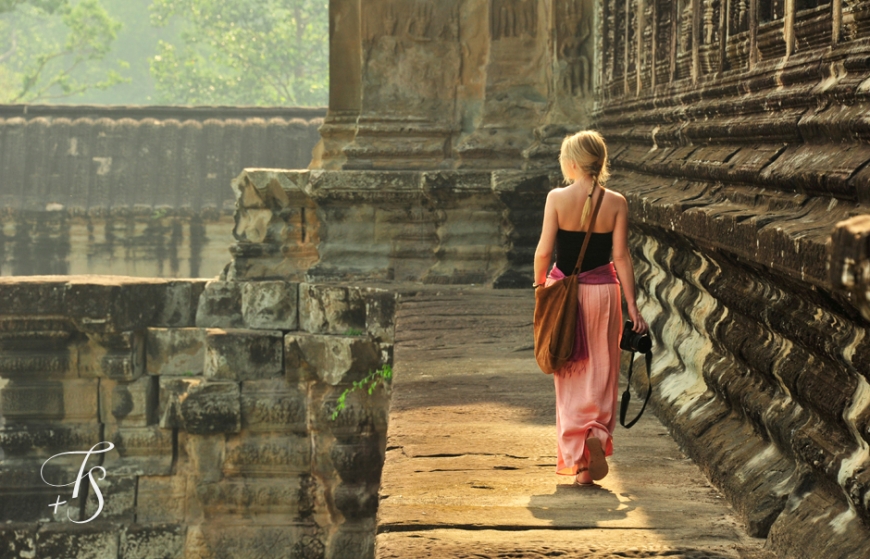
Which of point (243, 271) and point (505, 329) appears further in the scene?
point (243, 271)

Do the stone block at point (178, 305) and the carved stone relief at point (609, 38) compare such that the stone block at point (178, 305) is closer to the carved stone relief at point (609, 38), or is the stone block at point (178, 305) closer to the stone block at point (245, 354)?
the stone block at point (245, 354)

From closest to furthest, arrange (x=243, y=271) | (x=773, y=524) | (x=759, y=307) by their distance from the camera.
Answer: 1. (x=773, y=524)
2. (x=759, y=307)
3. (x=243, y=271)

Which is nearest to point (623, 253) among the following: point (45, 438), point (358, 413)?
point (358, 413)

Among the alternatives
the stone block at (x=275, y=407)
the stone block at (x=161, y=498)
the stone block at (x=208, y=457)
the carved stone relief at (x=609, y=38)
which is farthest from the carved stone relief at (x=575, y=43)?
the stone block at (x=161, y=498)

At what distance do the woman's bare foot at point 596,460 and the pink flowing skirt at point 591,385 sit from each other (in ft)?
0.15

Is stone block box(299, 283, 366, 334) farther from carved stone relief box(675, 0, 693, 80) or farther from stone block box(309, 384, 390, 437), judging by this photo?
carved stone relief box(675, 0, 693, 80)

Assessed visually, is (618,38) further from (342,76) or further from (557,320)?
(557,320)

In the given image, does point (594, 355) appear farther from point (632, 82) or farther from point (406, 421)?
point (632, 82)

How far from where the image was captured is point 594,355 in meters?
3.05

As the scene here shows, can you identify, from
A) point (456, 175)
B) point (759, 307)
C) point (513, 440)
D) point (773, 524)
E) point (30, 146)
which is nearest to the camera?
point (773, 524)

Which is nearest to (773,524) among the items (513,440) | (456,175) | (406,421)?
(513,440)

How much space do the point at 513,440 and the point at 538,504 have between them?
24.4 inches

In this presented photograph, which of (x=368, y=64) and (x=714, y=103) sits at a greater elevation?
(x=368, y=64)

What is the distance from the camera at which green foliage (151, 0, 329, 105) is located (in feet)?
97.8
